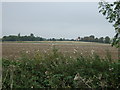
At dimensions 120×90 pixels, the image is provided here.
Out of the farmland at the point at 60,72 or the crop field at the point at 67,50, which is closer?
the farmland at the point at 60,72

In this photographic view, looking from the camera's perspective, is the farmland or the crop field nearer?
the farmland

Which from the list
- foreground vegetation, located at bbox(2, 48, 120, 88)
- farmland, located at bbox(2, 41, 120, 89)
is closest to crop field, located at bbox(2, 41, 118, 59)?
farmland, located at bbox(2, 41, 120, 89)

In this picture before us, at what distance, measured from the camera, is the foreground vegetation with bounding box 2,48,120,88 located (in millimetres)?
4832

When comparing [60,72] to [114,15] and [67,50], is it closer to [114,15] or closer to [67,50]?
[114,15]

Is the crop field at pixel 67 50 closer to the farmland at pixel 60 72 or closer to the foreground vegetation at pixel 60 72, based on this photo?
the farmland at pixel 60 72

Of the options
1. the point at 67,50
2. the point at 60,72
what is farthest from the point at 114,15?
the point at 67,50

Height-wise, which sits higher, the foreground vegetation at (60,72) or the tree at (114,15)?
the tree at (114,15)

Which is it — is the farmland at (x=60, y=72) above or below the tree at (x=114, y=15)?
below

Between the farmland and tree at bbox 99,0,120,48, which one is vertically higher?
tree at bbox 99,0,120,48

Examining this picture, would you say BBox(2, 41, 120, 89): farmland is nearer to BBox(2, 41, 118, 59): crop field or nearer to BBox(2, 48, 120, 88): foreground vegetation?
BBox(2, 48, 120, 88): foreground vegetation

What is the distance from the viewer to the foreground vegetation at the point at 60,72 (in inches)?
190

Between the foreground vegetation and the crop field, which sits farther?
the crop field

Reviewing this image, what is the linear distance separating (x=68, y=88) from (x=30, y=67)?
1.79 metres

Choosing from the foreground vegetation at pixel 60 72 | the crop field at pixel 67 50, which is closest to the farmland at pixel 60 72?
the foreground vegetation at pixel 60 72
